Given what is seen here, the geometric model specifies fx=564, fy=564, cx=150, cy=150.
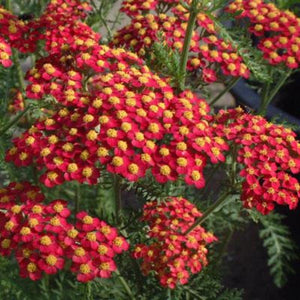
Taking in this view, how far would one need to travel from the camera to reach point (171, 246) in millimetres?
1730

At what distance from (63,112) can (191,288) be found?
82 cm

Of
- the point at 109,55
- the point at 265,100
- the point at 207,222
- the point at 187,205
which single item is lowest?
the point at 207,222

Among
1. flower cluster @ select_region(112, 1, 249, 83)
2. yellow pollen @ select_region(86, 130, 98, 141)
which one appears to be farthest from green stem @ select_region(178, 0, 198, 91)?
yellow pollen @ select_region(86, 130, 98, 141)

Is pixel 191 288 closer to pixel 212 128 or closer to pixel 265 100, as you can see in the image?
pixel 212 128

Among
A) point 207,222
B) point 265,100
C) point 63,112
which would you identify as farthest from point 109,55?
point 207,222

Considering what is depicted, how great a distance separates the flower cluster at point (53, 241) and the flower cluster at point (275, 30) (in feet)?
3.12

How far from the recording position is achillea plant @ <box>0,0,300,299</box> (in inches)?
58.6

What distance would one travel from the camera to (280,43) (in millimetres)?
2074

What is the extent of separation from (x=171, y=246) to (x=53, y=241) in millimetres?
415

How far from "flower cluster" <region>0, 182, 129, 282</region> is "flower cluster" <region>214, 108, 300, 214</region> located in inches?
15.4

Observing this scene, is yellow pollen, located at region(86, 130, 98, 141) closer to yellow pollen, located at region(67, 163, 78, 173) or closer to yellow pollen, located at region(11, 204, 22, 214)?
yellow pollen, located at region(67, 163, 78, 173)

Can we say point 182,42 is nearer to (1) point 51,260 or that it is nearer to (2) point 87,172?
(2) point 87,172

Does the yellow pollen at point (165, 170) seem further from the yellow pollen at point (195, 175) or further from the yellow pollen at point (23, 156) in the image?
the yellow pollen at point (23, 156)

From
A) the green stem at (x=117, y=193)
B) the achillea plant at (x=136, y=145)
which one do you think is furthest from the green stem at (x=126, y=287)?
the green stem at (x=117, y=193)
